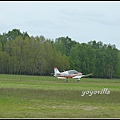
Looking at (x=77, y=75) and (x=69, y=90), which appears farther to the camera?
Result: (x=77, y=75)

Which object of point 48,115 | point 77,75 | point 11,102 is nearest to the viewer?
point 48,115

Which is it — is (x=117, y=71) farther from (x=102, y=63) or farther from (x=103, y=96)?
(x=103, y=96)

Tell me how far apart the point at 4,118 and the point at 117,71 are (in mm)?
106185

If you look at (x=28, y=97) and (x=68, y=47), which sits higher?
(x=68, y=47)

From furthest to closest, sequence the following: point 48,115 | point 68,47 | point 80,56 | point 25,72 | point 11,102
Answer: point 68,47 → point 80,56 → point 25,72 → point 11,102 → point 48,115

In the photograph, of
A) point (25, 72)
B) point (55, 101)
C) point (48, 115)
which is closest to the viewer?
point (48, 115)

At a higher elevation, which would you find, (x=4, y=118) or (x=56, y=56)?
(x=56, y=56)

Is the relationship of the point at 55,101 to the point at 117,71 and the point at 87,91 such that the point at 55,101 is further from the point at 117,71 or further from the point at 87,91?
the point at 117,71

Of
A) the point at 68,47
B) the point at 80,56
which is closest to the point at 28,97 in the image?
the point at 80,56

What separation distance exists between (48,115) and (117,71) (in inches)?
4107

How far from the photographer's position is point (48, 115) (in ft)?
59.7

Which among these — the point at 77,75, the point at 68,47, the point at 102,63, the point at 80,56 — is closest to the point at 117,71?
the point at 102,63

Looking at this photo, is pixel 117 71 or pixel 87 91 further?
pixel 117 71

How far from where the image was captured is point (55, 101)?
25.6m
